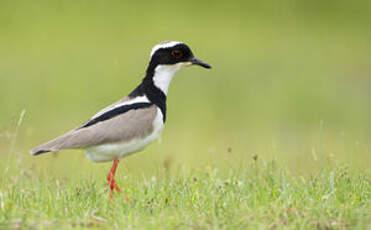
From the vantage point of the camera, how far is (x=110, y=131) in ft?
24.9

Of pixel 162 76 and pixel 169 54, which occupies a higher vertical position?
pixel 169 54

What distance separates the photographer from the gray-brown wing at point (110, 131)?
7464 millimetres

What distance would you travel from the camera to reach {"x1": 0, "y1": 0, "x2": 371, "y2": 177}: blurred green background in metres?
16.9

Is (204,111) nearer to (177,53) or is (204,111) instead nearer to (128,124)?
(177,53)

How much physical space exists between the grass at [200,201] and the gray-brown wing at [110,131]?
15.6 inches

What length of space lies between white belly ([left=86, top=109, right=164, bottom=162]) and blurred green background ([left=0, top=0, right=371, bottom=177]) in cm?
441

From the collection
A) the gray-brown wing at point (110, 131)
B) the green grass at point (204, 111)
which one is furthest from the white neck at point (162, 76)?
the green grass at point (204, 111)

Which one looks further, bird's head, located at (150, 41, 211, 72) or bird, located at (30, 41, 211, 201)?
bird's head, located at (150, 41, 211, 72)

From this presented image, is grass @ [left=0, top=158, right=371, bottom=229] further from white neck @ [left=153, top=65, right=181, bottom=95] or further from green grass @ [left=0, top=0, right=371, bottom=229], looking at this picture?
white neck @ [left=153, top=65, right=181, bottom=95]

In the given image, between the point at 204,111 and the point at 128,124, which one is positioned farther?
the point at 204,111

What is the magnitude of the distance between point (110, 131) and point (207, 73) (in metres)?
14.7

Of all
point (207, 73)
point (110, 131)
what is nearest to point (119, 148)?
point (110, 131)

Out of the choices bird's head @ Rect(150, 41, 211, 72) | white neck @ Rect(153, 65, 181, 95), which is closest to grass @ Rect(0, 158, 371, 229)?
white neck @ Rect(153, 65, 181, 95)

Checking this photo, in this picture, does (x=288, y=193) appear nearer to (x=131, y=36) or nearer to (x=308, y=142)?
(x=308, y=142)
